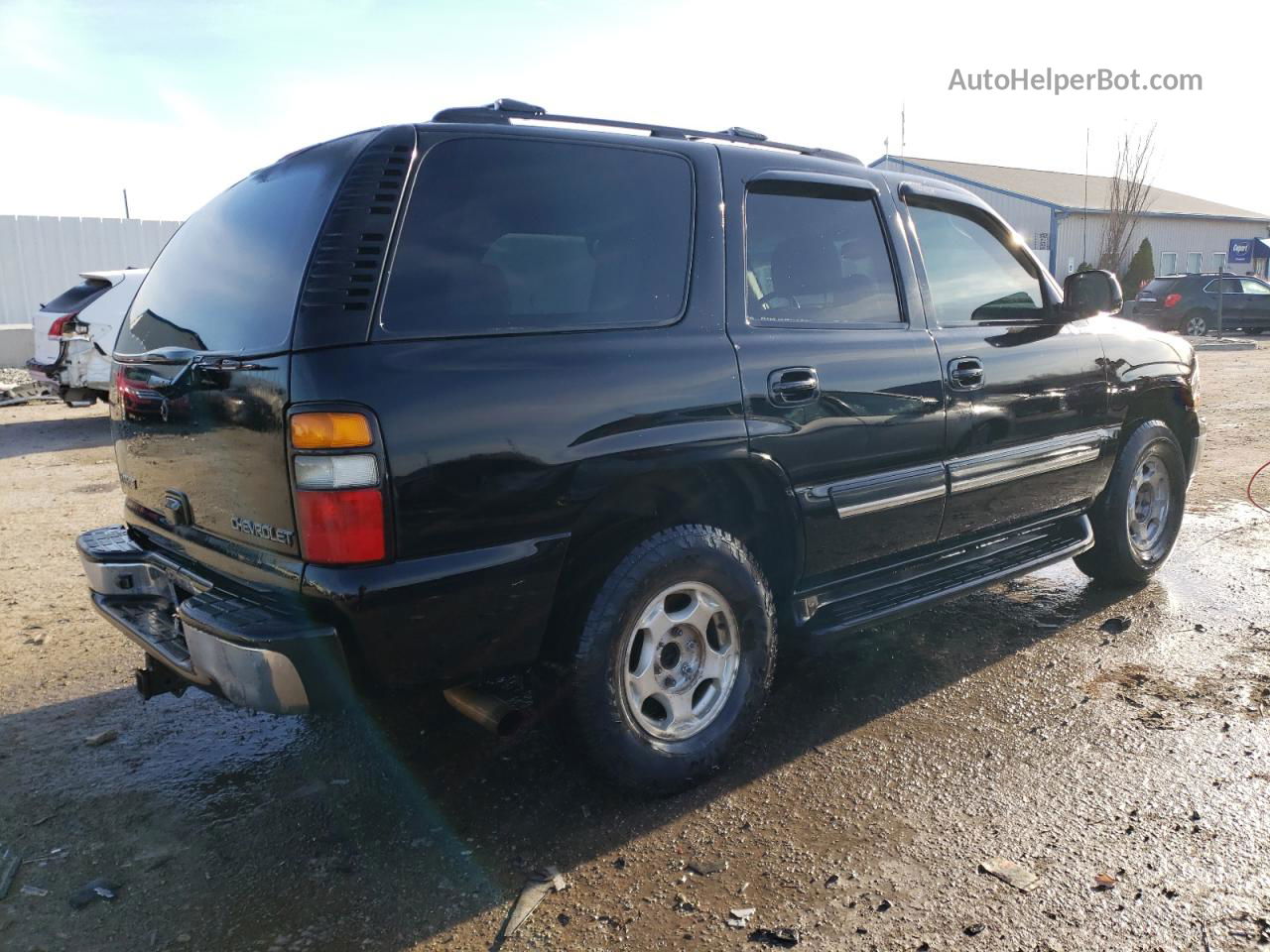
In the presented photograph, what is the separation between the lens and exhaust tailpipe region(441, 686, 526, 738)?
260cm

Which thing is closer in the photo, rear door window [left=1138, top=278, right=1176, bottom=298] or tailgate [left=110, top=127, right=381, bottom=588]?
tailgate [left=110, top=127, right=381, bottom=588]

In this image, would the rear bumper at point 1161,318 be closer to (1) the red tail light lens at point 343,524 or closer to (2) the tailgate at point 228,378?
(2) the tailgate at point 228,378

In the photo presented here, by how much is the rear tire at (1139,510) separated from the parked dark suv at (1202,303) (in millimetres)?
20083

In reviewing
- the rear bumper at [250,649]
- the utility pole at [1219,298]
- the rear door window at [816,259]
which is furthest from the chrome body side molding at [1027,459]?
the utility pole at [1219,298]

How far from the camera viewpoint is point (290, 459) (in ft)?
7.68

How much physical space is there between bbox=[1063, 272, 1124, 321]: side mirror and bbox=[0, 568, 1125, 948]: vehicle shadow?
1625 millimetres

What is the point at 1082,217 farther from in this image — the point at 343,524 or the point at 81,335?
the point at 343,524

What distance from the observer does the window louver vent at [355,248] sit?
235cm

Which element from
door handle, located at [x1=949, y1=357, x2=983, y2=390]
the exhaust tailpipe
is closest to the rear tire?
door handle, located at [x1=949, y1=357, x2=983, y2=390]

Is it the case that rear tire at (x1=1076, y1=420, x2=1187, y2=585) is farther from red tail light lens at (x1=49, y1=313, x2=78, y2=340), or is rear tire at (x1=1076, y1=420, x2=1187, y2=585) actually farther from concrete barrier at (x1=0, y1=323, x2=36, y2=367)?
concrete barrier at (x1=0, y1=323, x2=36, y2=367)

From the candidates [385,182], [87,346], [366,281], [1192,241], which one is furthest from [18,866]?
[1192,241]

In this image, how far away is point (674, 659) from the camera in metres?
3.02

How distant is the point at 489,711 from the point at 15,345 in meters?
17.4

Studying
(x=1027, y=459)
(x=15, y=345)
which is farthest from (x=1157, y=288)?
(x=15, y=345)
